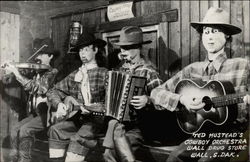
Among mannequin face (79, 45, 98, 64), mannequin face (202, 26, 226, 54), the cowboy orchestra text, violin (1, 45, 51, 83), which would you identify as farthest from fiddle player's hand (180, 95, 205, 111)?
violin (1, 45, 51, 83)

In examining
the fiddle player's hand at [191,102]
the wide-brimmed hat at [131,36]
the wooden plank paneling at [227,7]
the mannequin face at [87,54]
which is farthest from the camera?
the mannequin face at [87,54]

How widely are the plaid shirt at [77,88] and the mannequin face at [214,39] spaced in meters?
0.65

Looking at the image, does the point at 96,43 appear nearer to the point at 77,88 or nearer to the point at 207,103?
the point at 77,88

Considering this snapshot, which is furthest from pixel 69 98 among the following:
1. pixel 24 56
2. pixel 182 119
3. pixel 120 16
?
pixel 182 119

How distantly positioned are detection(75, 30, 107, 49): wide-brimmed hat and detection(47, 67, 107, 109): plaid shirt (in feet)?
0.53

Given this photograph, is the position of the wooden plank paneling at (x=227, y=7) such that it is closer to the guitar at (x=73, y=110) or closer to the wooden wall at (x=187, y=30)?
the wooden wall at (x=187, y=30)

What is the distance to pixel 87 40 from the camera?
1870 mm

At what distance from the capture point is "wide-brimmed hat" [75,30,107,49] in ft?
6.13

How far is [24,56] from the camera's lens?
1.97m

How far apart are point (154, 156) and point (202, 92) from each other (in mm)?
402

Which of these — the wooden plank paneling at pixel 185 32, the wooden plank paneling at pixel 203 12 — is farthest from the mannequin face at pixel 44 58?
the wooden plank paneling at pixel 203 12

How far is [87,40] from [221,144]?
3.17 ft

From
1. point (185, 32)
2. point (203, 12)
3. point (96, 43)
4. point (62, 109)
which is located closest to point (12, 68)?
point (62, 109)

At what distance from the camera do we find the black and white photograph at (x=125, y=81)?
1422mm
